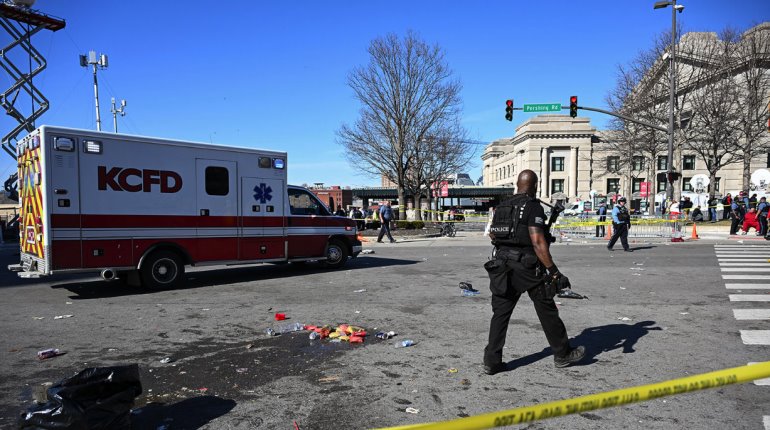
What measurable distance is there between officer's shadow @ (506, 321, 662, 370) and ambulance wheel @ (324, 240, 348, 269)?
7.46 m

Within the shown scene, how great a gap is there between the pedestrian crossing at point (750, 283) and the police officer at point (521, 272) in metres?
1.69

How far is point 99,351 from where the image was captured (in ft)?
17.8

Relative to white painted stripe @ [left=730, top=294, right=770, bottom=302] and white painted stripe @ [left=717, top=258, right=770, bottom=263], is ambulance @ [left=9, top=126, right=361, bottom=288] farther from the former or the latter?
white painted stripe @ [left=717, top=258, right=770, bottom=263]

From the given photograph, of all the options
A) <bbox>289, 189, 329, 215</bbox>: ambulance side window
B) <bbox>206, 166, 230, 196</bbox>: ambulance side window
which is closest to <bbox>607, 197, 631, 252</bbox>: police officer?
<bbox>289, 189, 329, 215</bbox>: ambulance side window

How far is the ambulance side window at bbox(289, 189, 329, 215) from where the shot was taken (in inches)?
455

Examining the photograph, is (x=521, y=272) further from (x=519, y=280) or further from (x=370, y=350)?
(x=370, y=350)

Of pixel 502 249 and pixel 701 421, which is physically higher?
pixel 502 249

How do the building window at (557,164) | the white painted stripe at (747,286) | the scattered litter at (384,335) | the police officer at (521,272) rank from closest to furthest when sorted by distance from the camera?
the police officer at (521,272) → the scattered litter at (384,335) → the white painted stripe at (747,286) → the building window at (557,164)

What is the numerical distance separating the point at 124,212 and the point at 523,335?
733 centimetres

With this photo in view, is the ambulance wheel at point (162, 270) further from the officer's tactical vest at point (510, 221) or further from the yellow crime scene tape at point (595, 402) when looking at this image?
the yellow crime scene tape at point (595, 402)

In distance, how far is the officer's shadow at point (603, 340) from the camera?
495 cm

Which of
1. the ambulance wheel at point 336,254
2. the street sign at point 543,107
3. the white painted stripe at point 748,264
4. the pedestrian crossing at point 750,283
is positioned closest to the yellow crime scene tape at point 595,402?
the pedestrian crossing at point 750,283

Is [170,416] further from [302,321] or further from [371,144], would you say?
[371,144]

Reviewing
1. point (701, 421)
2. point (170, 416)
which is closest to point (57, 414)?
point (170, 416)
